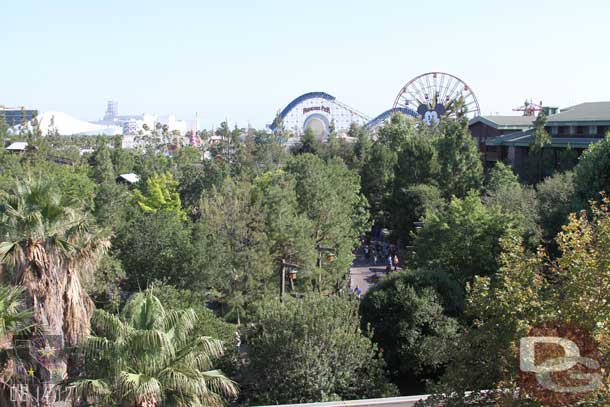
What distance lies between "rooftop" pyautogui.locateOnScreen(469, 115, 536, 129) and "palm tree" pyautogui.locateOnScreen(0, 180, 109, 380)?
61608mm

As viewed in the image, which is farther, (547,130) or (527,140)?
(527,140)

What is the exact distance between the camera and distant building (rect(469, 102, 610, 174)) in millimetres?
51250

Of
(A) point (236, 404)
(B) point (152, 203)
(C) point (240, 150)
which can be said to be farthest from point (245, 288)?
(C) point (240, 150)

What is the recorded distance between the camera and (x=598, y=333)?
898cm

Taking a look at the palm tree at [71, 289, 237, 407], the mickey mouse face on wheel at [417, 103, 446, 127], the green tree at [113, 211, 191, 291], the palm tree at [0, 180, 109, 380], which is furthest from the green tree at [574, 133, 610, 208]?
the mickey mouse face on wheel at [417, 103, 446, 127]

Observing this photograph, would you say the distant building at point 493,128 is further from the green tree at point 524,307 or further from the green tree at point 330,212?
the green tree at point 524,307

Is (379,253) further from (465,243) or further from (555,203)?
(465,243)

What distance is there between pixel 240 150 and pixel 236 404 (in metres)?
45.3

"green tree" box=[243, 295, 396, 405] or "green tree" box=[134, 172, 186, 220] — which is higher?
"green tree" box=[134, 172, 186, 220]

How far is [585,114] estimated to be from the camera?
54.3m

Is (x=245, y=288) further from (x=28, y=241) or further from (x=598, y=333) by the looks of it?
(x=598, y=333)

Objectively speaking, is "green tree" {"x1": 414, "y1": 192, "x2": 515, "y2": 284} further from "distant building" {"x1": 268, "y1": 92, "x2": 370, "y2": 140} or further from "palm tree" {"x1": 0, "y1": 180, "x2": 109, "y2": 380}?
"distant building" {"x1": 268, "y1": 92, "x2": 370, "y2": 140}

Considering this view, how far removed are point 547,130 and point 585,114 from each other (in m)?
4.41

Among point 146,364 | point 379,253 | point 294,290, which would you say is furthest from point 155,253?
point 379,253
